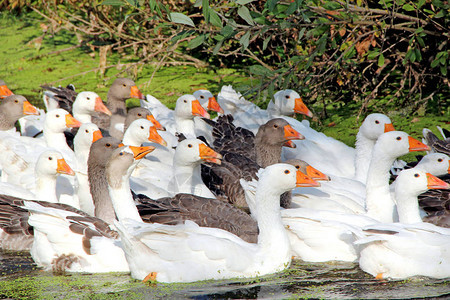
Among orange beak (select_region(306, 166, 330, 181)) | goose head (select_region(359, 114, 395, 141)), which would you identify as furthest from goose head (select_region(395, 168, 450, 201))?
goose head (select_region(359, 114, 395, 141))

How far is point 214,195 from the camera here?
8039 millimetres

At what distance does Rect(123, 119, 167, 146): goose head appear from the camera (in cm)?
819

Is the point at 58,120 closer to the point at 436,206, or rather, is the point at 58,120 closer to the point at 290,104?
the point at 290,104

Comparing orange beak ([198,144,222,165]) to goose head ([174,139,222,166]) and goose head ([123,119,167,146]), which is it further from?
goose head ([123,119,167,146])

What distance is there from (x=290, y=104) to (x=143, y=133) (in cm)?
228

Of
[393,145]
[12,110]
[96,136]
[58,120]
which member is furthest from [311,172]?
[12,110]

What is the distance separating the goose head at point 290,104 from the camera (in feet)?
30.9

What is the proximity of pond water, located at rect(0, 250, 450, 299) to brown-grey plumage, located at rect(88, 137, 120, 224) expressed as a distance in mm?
1182

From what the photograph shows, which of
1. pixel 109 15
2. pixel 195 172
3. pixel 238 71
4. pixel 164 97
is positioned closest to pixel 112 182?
pixel 195 172

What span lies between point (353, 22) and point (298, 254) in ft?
10.3

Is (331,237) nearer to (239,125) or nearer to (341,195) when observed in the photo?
(341,195)

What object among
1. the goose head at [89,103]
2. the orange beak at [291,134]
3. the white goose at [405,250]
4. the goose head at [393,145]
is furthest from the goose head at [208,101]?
the white goose at [405,250]

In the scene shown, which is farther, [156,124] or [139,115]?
[139,115]

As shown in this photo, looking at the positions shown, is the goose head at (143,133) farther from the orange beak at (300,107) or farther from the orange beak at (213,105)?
the orange beak at (300,107)
